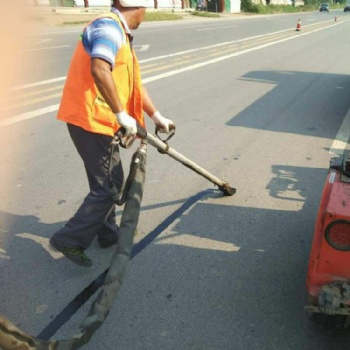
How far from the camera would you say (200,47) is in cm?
1445

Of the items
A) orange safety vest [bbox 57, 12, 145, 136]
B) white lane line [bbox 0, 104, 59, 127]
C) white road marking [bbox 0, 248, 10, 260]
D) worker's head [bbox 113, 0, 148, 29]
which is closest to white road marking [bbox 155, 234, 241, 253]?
orange safety vest [bbox 57, 12, 145, 136]

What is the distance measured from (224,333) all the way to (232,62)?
10538 mm

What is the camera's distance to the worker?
2291 millimetres

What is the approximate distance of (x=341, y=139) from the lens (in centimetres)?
541

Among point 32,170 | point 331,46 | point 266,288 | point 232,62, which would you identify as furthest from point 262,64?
point 266,288

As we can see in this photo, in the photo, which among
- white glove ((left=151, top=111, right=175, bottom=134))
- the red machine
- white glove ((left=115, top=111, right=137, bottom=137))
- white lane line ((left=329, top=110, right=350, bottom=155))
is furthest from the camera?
white lane line ((left=329, top=110, right=350, bottom=155))

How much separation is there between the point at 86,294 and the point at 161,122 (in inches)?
56.7

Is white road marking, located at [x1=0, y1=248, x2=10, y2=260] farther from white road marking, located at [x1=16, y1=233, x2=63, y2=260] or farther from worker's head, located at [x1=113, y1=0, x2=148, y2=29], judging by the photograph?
worker's head, located at [x1=113, y1=0, x2=148, y2=29]

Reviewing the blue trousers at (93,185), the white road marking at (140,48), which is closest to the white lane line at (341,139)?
the blue trousers at (93,185)

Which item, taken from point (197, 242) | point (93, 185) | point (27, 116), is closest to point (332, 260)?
point (197, 242)

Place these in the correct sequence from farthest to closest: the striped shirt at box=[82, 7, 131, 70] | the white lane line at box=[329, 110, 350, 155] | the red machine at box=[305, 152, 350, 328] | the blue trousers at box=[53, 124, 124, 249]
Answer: the white lane line at box=[329, 110, 350, 155]
the blue trousers at box=[53, 124, 124, 249]
the striped shirt at box=[82, 7, 131, 70]
the red machine at box=[305, 152, 350, 328]

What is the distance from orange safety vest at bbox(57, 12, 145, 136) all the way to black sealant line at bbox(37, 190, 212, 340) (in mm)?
977

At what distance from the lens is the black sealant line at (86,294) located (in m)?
2.29

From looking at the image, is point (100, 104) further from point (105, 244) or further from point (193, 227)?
point (193, 227)
